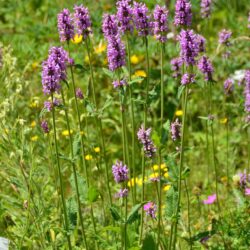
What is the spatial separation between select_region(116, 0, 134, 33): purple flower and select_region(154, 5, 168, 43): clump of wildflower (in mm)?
87

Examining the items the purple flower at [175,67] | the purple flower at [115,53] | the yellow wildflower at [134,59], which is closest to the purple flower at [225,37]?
the purple flower at [175,67]

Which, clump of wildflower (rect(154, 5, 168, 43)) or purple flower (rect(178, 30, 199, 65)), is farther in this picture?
clump of wildflower (rect(154, 5, 168, 43))

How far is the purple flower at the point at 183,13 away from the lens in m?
1.98

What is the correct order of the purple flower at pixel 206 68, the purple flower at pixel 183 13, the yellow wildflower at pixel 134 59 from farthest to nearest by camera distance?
1. the yellow wildflower at pixel 134 59
2. the purple flower at pixel 206 68
3. the purple flower at pixel 183 13

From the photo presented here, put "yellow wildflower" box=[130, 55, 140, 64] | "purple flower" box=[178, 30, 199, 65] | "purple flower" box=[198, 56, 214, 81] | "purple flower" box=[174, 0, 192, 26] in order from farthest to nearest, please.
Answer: "yellow wildflower" box=[130, 55, 140, 64] → "purple flower" box=[198, 56, 214, 81] → "purple flower" box=[174, 0, 192, 26] → "purple flower" box=[178, 30, 199, 65]

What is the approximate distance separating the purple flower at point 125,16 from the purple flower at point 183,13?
0.53 feet

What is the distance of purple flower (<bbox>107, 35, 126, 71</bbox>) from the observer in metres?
1.95

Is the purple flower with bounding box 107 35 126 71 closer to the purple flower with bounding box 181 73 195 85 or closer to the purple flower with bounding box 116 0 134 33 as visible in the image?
the purple flower with bounding box 116 0 134 33

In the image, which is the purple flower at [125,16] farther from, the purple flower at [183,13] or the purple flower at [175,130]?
the purple flower at [175,130]

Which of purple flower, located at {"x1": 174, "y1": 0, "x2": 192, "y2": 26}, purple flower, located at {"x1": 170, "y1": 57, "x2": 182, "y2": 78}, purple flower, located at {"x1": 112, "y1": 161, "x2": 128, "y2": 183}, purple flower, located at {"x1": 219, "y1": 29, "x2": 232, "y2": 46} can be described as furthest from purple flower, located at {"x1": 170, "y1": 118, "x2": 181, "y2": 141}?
purple flower, located at {"x1": 219, "y1": 29, "x2": 232, "y2": 46}

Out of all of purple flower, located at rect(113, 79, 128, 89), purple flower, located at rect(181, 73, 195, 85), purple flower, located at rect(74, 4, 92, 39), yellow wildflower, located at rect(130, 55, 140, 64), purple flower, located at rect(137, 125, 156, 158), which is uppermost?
yellow wildflower, located at rect(130, 55, 140, 64)

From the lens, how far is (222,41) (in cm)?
290

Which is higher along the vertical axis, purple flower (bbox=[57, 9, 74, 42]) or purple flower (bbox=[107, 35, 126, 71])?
purple flower (bbox=[57, 9, 74, 42])

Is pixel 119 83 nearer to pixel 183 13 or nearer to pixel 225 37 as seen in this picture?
pixel 183 13
